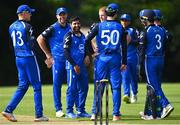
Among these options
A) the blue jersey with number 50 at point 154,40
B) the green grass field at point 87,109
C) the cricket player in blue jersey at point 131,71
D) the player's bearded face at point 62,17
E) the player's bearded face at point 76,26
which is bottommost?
the green grass field at point 87,109

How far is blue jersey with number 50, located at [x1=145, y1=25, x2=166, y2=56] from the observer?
19.1 meters

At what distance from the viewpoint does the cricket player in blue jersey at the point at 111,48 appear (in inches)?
723

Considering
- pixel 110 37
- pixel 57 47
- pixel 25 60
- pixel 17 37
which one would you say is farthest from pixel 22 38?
pixel 110 37

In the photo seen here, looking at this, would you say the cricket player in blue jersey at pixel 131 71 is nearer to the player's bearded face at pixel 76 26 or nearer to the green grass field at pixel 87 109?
the green grass field at pixel 87 109

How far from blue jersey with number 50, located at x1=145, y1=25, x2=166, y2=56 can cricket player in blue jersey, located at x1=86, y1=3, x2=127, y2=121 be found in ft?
2.61

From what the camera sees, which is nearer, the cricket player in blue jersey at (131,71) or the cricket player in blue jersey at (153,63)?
the cricket player in blue jersey at (153,63)

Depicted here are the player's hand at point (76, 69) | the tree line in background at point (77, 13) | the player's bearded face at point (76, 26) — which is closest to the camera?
the player's hand at point (76, 69)

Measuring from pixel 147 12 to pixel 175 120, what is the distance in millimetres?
2384

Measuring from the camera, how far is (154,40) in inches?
755

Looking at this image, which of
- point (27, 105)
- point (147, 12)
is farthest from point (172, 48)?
point (147, 12)

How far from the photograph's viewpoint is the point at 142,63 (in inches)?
751

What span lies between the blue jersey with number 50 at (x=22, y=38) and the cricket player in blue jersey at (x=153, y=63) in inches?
99.4

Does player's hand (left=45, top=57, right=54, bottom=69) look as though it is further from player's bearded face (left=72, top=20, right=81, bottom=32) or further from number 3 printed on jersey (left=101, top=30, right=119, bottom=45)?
number 3 printed on jersey (left=101, top=30, right=119, bottom=45)

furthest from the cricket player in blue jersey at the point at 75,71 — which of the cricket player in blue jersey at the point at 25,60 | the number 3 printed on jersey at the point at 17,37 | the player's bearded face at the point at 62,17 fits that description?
the number 3 printed on jersey at the point at 17,37
